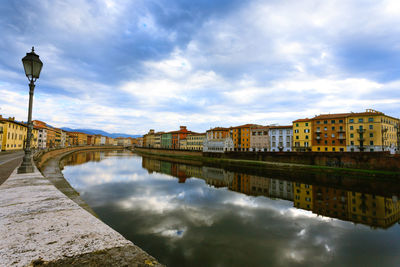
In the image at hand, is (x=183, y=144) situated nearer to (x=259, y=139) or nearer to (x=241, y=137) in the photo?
(x=241, y=137)

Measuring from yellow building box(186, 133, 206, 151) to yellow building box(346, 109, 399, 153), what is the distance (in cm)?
5610

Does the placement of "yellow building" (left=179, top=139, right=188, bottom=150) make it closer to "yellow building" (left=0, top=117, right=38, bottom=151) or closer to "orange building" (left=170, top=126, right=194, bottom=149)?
"orange building" (left=170, top=126, right=194, bottom=149)

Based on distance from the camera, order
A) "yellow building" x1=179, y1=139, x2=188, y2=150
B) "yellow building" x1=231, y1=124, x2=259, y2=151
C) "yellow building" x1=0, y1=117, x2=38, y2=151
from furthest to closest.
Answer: "yellow building" x1=179, y1=139, x2=188, y2=150, "yellow building" x1=231, y1=124, x2=259, y2=151, "yellow building" x1=0, y1=117, x2=38, y2=151

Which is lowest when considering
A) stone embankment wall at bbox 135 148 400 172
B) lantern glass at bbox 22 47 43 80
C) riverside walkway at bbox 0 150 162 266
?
stone embankment wall at bbox 135 148 400 172

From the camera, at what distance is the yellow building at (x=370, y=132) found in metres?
47.1

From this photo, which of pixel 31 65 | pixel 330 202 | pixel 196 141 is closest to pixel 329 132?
pixel 330 202

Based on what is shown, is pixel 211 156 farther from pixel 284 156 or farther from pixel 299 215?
pixel 299 215

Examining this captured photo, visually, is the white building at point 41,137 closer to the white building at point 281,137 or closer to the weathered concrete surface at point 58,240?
the white building at point 281,137

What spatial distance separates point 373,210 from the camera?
17.2 m

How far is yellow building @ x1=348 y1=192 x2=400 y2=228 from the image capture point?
14.6 m

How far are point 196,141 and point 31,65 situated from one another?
8471 cm

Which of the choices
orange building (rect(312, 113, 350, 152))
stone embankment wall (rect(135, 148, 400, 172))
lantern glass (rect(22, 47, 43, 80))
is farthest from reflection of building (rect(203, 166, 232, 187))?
orange building (rect(312, 113, 350, 152))

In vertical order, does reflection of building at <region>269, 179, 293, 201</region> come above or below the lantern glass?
below

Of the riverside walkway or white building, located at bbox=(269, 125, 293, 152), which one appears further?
white building, located at bbox=(269, 125, 293, 152)
